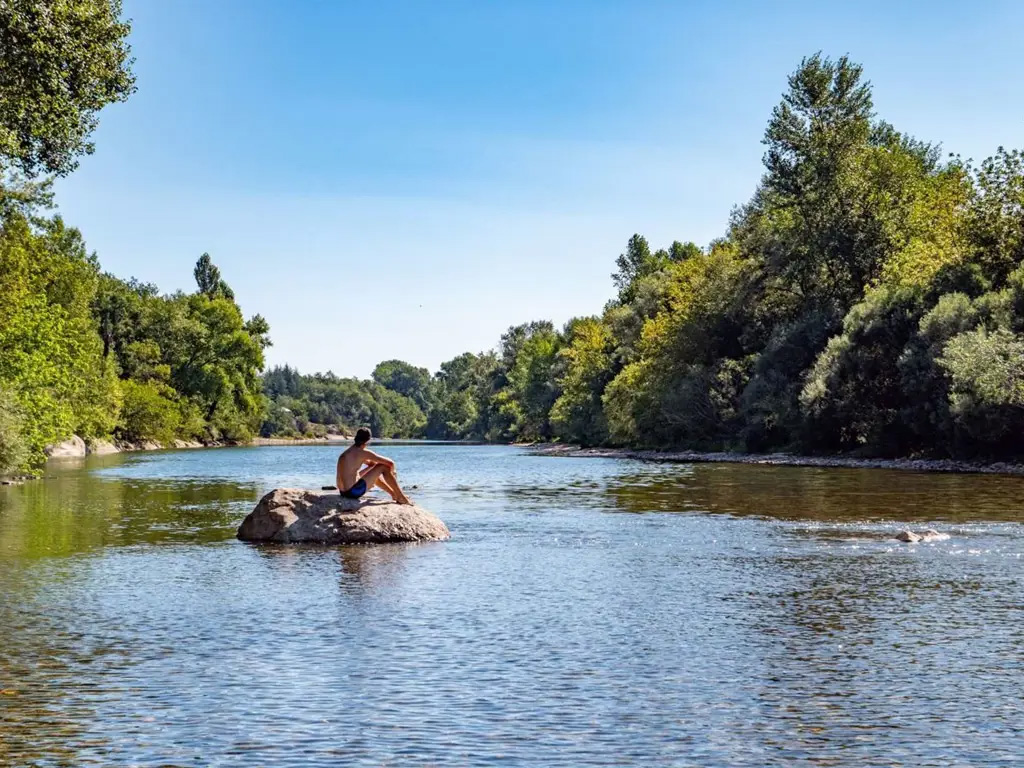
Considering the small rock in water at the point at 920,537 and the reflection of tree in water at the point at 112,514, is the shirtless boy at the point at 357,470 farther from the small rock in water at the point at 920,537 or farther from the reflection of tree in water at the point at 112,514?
the small rock in water at the point at 920,537

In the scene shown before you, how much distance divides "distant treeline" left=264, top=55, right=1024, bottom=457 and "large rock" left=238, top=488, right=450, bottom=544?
37.3m

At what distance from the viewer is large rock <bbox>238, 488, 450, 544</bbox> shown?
25.1m

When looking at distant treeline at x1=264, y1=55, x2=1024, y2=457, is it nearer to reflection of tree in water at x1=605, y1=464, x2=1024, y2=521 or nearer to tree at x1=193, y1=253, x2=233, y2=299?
reflection of tree in water at x1=605, y1=464, x2=1024, y2=521

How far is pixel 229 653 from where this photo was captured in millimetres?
13328

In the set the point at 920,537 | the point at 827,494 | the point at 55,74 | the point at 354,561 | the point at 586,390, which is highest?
the point at 55,74

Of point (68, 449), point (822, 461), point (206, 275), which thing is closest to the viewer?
point (822, 461)

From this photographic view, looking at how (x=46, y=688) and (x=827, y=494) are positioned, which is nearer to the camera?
(x=46, y=688)

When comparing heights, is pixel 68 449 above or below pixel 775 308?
below

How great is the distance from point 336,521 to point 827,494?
22585 mm

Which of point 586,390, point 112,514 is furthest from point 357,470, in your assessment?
point 586,390

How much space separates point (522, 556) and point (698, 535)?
5.98 metres

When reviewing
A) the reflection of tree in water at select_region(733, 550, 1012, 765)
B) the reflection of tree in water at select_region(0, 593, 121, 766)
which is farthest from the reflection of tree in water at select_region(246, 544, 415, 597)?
the reflection of tree in water at select_region(733, 550, 1012, 765)

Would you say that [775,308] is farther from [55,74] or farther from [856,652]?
[856,652]

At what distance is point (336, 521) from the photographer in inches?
991
